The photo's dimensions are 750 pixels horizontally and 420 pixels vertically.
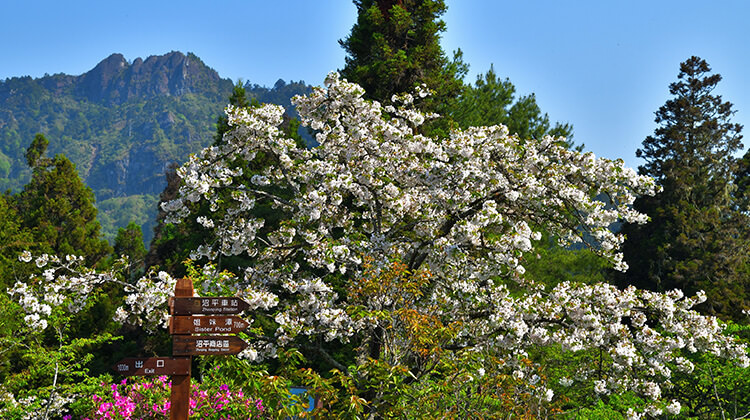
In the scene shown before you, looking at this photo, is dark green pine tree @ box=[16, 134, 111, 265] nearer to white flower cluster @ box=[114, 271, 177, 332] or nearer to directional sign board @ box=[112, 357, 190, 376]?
→ white flower cluster @ box=[114, 271, 177, 332]

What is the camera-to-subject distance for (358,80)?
1706 cm

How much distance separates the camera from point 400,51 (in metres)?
16.2

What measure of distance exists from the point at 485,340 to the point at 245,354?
3.21 m

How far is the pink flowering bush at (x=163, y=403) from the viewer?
27.0 feet

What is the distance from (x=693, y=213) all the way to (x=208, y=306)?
21188 mm

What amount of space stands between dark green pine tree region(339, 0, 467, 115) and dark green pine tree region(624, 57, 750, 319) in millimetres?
10697

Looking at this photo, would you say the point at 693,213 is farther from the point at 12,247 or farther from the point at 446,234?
the point at 12,247

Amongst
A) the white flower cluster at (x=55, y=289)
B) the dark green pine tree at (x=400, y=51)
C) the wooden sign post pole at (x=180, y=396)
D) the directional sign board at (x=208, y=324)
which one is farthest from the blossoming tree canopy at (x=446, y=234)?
the dark green pine tree at (x=400, y=51)

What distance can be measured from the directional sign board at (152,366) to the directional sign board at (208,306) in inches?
17.7

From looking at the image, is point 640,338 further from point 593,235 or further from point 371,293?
point 371,293

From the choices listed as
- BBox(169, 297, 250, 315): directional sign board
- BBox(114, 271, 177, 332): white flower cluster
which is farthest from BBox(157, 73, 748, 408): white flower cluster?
BBox(169, 297, 250, 315): directional sign board

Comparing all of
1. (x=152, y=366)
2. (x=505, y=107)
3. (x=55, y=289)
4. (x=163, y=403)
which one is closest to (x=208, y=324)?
(x=152, y=366)

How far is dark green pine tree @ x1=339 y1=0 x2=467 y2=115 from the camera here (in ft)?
54.1

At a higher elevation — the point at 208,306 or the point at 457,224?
the point at 457,224
